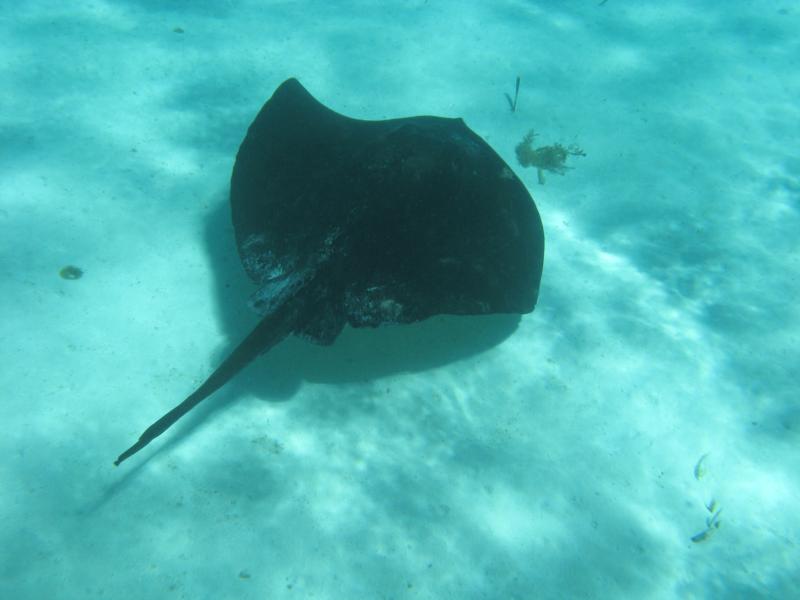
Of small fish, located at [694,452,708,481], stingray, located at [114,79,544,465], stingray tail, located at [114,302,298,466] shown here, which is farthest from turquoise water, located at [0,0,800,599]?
stingray, located at [114,79,544,465]

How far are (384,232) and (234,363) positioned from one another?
1705 millimetres

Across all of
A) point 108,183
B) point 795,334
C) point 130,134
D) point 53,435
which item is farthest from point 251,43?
point 795,334

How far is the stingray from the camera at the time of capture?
410 cm

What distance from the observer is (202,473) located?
4.07 meters

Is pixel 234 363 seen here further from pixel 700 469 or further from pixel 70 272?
pixel 700 469

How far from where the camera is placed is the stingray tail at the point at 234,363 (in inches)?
135

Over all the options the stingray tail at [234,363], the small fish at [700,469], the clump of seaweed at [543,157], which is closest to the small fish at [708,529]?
the small fish at [700,469]

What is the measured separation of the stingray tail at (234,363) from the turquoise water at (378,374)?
32.5 inches

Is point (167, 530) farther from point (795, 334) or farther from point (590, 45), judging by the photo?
point (590, 45)

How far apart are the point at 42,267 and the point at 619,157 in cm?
812

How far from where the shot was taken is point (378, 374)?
193 inches

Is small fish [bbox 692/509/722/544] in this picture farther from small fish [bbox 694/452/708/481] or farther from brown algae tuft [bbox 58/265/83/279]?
brown algae tuft [bbox 58/265/83/279]

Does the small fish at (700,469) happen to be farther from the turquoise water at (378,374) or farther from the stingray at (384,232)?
the stingray at (384,232)

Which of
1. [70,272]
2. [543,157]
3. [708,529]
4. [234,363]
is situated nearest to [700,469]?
[708,529]
